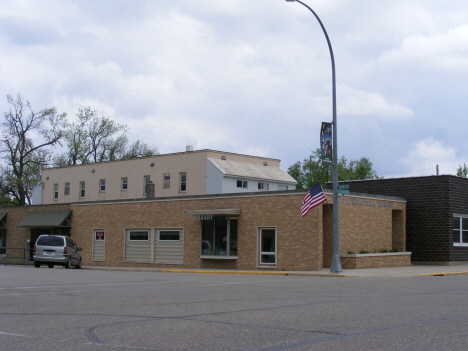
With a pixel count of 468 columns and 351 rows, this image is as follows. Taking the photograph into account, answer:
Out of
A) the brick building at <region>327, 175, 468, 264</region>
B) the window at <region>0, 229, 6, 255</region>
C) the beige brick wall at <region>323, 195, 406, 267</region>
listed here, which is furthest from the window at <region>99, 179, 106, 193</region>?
the beige brick wall at <region>323, 195, 406, 267</region>

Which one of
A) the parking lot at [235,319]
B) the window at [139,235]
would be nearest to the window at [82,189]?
the window at [139,235]

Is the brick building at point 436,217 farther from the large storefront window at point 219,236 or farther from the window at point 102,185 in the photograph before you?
the window at point 102,185

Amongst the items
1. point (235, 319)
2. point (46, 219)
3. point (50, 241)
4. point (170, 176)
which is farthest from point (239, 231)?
point (170, 176)

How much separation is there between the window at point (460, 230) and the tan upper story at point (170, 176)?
772 inches

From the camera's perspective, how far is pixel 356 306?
10945 millimetres

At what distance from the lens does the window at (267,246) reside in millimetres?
27459

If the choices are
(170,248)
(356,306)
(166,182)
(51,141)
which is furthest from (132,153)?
(356,306)

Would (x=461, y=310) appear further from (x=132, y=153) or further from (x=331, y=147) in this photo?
(x=132, y=153)

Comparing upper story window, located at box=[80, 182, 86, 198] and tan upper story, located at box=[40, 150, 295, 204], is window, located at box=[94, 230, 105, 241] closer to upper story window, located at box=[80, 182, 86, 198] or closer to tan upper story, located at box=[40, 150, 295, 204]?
tan upper story, located at box=[40, 150, 295, 204]

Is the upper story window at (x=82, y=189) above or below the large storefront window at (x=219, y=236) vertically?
above

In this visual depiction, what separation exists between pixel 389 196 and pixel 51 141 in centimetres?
4501

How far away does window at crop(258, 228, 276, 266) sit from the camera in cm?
2746

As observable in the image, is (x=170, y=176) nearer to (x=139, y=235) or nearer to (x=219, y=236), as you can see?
(x=139, y=235)

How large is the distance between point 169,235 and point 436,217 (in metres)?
14.5
